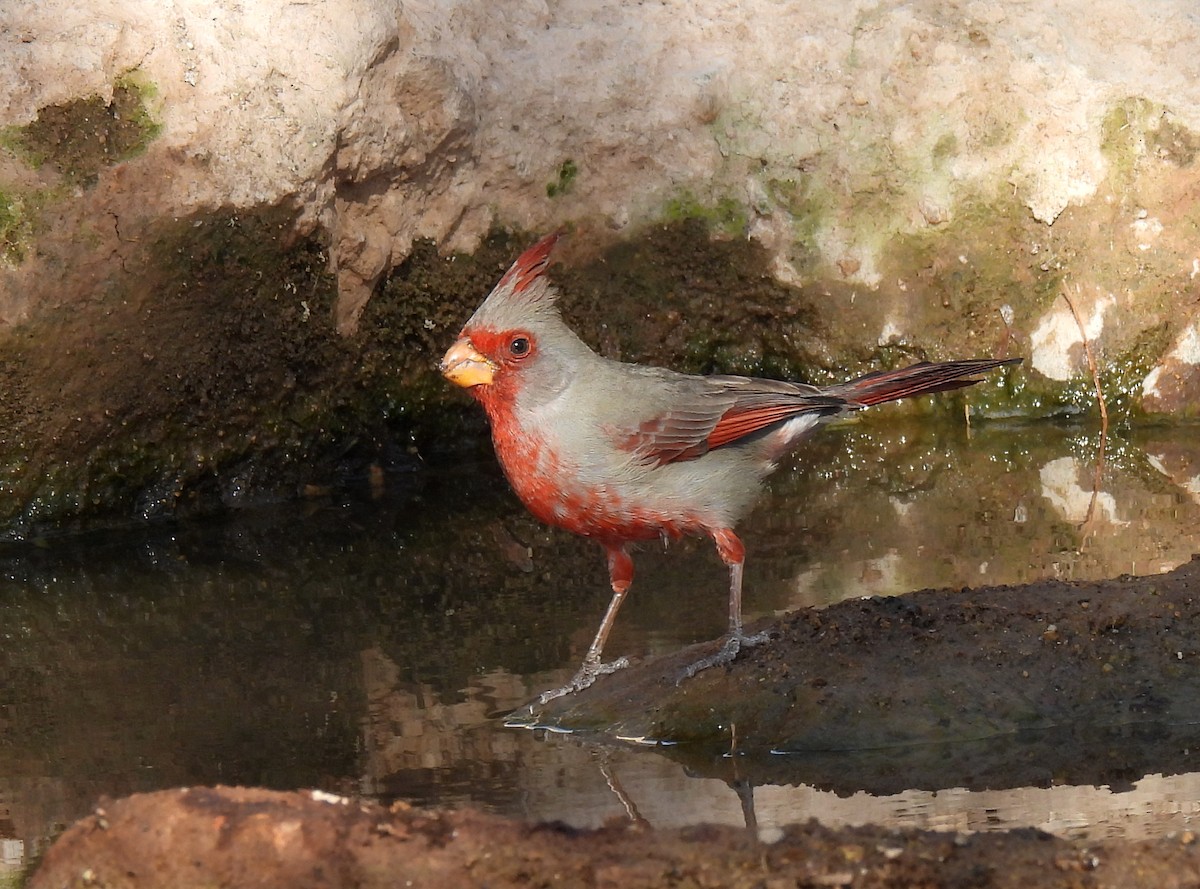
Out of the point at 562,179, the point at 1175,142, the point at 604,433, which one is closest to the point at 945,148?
the point at 1175,142

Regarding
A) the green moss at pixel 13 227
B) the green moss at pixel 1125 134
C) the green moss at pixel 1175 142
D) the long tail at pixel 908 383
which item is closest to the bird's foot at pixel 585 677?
the long tail at pixel 908 383

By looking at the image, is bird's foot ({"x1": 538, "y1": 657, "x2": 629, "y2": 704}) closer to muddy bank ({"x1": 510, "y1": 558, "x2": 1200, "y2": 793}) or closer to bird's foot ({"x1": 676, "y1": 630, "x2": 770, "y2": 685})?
muddy bank ({"x1": 510, "y1": 558, "x2": 1200, "y2": 793})

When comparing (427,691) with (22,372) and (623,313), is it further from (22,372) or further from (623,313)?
(623,313)

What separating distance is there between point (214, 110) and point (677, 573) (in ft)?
10.1

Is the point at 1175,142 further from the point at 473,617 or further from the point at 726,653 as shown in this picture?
the point at 726,653

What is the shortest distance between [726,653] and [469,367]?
3.73ft

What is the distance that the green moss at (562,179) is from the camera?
877 centimetres

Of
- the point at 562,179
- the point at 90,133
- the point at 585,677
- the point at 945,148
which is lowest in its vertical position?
the point at 585,677

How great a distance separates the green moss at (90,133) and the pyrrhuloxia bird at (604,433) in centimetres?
298

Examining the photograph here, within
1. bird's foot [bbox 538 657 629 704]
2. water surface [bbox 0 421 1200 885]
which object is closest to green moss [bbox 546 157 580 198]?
water surface [bbox 0 421 1200 885]

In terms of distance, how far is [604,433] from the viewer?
4.83m

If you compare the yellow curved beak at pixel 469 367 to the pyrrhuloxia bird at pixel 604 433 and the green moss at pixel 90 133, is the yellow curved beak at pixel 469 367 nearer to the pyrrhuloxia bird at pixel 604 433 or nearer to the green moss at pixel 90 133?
the pyrrhuloxia bird at pixel 604 433

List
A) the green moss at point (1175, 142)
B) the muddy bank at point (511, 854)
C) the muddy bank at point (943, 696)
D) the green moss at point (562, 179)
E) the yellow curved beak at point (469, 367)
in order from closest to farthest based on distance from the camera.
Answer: the muddy bank at point (511, 854), the muddy bank at point (943, 696), the yellow curved beak at point (469, 367), the green moss at point (562, 179), the green moss at point (1175, 142)

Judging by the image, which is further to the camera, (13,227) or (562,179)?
(562,179)
